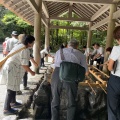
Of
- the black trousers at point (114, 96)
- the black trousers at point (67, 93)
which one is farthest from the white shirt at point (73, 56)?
the black trousers at point (114, 96)

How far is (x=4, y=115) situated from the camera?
3.51m

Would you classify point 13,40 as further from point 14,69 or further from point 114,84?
point 114,84

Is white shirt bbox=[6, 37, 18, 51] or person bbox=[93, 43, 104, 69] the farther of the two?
person bbox=[93, 43, 104, 69]

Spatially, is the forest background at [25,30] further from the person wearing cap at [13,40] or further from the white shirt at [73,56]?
the white shirt at [73,56]

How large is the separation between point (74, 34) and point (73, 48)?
26116 mm

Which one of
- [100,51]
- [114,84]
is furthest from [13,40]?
[100,51]

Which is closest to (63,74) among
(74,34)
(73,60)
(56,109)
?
(73,60)

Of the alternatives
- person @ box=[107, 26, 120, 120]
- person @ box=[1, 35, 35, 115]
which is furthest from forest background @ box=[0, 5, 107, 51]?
person @ box=[107, 26, 120, 120]

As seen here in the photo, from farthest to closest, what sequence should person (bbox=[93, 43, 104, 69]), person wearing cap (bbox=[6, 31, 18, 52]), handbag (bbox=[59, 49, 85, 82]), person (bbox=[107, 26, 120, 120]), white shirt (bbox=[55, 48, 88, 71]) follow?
person (bbox=[93, 43, 104, 69]) < person wearing cap (bbox=[6, 31, 18, 52]) < white shirt (bbox=[55, 48, 88, 71]) < handbag (bbox=[59, 49, 85, 82]) < person (bbox=[107, 26, 120, 120])

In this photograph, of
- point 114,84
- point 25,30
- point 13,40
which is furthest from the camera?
Answer: point 25,30

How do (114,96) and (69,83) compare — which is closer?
(114,96)

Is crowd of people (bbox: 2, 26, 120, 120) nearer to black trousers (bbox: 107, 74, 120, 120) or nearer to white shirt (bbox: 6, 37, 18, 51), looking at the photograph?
black trousers (bbox: 107, 74, 120, 120)

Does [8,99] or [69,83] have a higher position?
[69,83]

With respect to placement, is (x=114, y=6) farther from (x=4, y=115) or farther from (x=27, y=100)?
(x=4, y=115)
